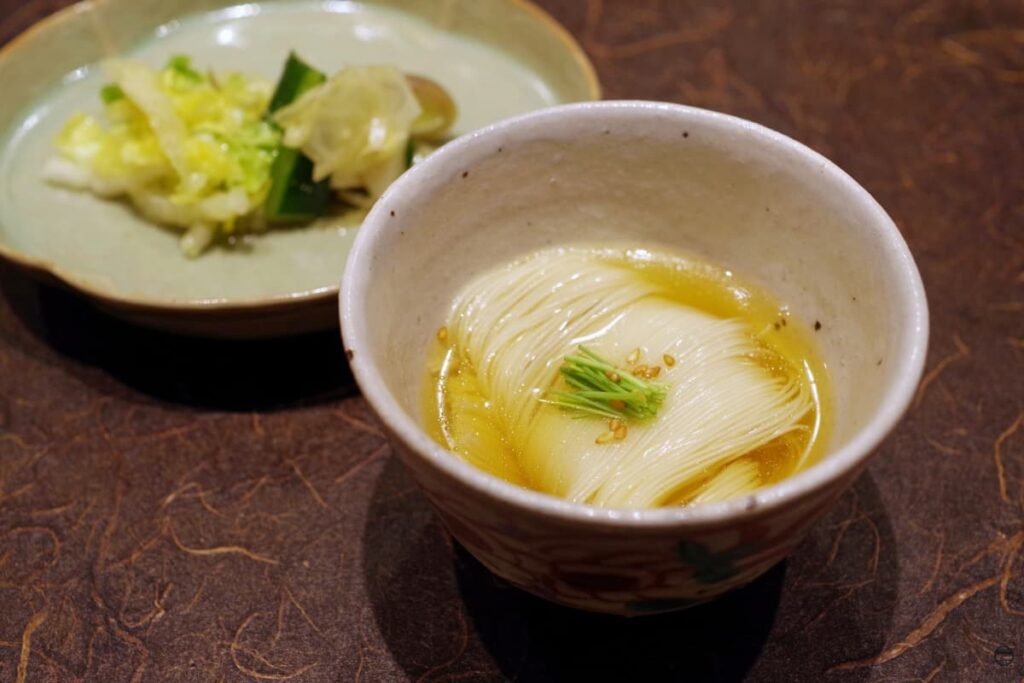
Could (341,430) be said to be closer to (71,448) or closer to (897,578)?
(71,448)

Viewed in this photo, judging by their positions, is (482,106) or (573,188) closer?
(573,188)

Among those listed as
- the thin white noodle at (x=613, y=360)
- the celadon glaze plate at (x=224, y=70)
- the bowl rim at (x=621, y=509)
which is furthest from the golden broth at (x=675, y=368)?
the celadon glaze plate at (x=224, y=70)

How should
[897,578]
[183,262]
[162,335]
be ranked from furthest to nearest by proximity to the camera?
[183,262], [162,335], [897,578]

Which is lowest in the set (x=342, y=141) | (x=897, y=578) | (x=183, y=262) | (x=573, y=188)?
(x=897, y=578)

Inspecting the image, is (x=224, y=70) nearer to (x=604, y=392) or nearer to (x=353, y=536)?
(x=353, y=536)

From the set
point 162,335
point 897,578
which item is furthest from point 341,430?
point 897,578

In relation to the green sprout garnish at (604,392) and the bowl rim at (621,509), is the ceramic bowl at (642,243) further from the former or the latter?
the green sprout garnish at (604,392)

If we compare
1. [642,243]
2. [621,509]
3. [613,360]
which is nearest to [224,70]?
[642,243]

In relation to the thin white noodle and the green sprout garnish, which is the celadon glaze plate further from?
the green sprout garnish
